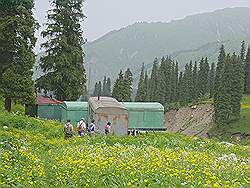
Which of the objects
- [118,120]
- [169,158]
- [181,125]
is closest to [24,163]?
[169,158]

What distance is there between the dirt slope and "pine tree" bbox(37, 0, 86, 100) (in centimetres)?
4474

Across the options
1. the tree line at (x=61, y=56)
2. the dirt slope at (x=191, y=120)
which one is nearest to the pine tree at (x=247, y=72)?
the dirt slope at (x=191, y=120)

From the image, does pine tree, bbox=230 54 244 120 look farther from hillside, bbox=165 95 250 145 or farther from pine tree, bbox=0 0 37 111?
pine tree, bbox=0 0 37 111

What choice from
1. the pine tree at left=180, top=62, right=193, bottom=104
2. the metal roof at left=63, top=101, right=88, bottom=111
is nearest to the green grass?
the pine tree at left=180, top=62, right=193, bottom=104

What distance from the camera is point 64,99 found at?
5081 cm

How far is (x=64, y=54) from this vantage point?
160ft

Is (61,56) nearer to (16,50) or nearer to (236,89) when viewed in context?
(16,50)

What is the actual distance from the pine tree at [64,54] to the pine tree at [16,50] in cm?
975

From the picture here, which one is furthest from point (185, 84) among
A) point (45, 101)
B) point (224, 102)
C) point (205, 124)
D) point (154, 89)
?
point (45, 101)

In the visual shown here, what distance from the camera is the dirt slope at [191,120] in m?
95.5

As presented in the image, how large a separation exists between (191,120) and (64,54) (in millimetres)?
62583

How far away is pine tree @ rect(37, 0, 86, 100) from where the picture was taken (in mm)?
48781

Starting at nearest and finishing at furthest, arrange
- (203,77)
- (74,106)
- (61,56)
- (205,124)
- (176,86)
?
1. (74,106)
2. (61,56)
3. (205,124)
4. (203,77)
5. (176,86)

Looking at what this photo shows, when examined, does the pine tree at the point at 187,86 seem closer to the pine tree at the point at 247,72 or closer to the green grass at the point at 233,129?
the pine tree at the point at 247,72
